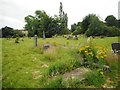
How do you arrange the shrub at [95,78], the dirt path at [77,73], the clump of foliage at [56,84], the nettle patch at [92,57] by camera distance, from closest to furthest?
the clump of foliage at [56,84] → the shrub at [95,78] → the dirt path at [77,73] → the nettle patch at [92,57]

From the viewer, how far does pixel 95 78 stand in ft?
25.5

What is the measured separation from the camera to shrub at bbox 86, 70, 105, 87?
24.9 feet

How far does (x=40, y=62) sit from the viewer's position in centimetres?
1090

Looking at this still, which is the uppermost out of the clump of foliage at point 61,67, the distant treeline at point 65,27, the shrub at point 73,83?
the distant treeline at point 65,27

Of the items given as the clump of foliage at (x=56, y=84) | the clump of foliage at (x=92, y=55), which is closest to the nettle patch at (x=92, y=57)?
the clump of foliage at (x=92, y=55)

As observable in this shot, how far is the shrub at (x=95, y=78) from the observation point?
7.60 m

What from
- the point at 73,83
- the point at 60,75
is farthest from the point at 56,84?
the point at 60,75

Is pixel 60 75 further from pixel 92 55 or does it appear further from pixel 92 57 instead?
pixel 92 57

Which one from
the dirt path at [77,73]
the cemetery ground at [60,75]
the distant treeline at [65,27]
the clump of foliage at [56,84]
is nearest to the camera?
the clump of foliage at [56,84]

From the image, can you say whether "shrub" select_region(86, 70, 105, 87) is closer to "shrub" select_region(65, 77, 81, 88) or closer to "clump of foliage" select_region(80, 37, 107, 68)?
"shrub" select_region(65, 77, 81, 88)

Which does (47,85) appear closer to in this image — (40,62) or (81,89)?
(81,89)

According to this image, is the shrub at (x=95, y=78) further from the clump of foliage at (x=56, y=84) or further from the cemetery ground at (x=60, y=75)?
the clump of foliage at (x=56, y=84)

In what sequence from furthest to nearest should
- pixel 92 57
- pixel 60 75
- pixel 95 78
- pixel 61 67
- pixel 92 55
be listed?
pixel 92 57
pixel 92 55
pixel 61 67
pixel 60 75
pixel 95 78

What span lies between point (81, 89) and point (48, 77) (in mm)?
1556
